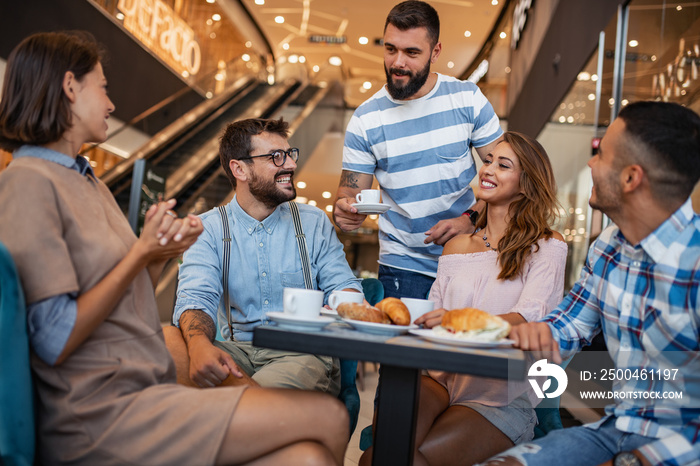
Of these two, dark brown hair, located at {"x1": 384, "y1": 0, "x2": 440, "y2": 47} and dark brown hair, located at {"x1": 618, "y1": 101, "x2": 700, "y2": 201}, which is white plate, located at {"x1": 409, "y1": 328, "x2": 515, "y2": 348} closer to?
dark brown hair, located at {"x1": 618, "y1": 101, "x2": 700, "y2": 201}

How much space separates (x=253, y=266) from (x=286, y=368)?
0.51 meters

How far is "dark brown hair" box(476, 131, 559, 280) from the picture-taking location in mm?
2498

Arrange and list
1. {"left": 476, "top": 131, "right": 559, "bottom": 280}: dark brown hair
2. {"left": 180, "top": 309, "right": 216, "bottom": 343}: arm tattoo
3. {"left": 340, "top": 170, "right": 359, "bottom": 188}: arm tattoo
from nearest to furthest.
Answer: {"left": 180, "top": 309, "right": 216, "bottom": 343}: arm tattoo, {"left": 476, "top": 131, "right": 559, "bottom": 280}: dark brown hair, {"left": 340, "top": 170, "right": 359, "bottom": 188}: arm tattoo

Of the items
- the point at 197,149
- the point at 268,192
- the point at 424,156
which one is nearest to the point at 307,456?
the point at 268,192

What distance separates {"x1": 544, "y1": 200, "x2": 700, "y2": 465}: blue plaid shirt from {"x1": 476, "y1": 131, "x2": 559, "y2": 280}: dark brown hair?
67 cm

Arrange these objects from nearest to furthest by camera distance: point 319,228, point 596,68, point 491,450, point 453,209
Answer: point 491,450 → point 319,228 → point 453,209 → point 596,68

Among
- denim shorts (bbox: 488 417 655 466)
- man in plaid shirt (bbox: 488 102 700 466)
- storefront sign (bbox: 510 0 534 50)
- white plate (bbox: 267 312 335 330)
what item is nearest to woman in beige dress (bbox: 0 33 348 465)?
white plate (bbox: 267 312 335 330)

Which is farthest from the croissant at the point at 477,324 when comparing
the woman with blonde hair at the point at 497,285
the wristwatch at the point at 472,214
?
the wristwatch at the point at 472,214

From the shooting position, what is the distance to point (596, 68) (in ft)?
Result: 22.8

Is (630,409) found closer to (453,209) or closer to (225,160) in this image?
(453,209)

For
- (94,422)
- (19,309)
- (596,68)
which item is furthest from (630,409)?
(596,68)

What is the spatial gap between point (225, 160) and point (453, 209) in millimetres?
1147

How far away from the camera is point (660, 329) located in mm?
1640

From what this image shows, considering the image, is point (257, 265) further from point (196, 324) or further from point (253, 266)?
point (196, 324)
